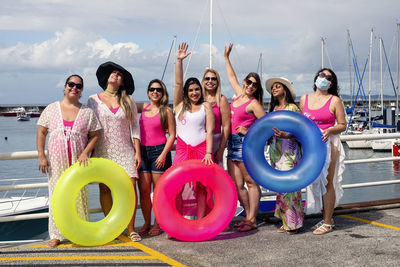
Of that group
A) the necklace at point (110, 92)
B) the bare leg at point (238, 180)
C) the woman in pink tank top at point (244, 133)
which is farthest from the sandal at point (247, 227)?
the necklace at point (110, 92)

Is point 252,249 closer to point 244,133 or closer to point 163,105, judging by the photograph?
point 244,133

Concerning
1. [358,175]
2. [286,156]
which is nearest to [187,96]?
[286,156]

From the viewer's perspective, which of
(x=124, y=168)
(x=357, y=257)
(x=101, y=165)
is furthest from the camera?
(x=124, y=168)

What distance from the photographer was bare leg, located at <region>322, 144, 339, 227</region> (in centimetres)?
439

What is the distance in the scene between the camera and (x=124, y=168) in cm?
423

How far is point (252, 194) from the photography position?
14.9 feet

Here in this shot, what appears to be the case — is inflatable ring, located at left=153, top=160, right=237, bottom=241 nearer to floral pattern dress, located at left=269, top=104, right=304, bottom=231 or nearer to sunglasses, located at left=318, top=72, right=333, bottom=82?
floral pattern dress, located at left=269, top=104, right=304, bottom=231

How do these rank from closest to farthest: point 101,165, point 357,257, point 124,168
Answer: point 357,257, point 101,165, point 124,168

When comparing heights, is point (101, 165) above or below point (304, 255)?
above

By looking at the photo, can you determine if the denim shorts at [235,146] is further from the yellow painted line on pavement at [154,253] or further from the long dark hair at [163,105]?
the yellow painted line on pavement at [154,253]

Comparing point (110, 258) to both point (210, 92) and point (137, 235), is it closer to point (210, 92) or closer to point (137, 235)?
point (137, 235)

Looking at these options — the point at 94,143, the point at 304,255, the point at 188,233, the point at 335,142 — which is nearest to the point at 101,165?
the point at 94,143

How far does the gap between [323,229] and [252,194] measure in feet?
2.45

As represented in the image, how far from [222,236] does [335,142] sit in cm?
140
